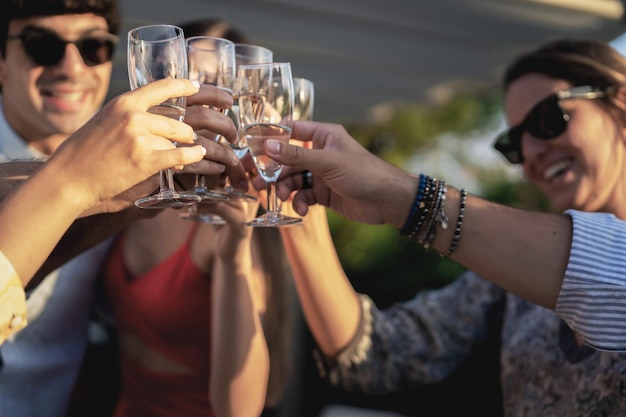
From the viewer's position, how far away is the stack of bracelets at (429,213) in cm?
150

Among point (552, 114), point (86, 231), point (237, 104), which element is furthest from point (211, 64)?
point (552, 114)

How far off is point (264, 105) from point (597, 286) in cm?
89

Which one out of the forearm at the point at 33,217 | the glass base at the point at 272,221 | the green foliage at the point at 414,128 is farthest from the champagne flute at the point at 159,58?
the green foliage at the point at 414,128

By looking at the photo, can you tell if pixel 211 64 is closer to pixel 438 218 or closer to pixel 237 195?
pixel 237 195

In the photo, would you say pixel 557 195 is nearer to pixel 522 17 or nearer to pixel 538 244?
pixel 538 244

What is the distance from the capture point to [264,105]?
4.84 ft

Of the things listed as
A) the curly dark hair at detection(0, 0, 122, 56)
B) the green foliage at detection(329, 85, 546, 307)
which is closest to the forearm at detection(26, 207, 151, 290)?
the curly dark hair at detection(0, 0, 122, 56)

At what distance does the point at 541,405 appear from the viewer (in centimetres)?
180

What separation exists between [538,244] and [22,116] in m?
1.98

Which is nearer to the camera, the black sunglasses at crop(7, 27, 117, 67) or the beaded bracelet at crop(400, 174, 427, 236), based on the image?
the beaded bracelet at crop(400, 174, 427, 236)

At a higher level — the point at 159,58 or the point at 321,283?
the point at 159,58

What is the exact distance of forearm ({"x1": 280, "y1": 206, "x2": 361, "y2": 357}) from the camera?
1.98 m

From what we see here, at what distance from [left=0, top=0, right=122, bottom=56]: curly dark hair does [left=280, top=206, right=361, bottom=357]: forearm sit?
1156mm

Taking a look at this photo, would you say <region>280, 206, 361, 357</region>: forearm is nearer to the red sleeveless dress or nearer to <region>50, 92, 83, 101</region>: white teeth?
the red sleeveless dress
